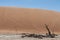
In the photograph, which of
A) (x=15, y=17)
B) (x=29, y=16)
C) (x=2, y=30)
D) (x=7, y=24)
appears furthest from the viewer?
(x=29, y=16)

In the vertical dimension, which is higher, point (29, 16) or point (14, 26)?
point (29, 16)

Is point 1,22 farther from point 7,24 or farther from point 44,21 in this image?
point 44,21

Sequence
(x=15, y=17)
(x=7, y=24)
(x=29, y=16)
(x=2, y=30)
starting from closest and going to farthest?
(x=2, y=30)
(x=7, y=24)
(x=15, y=17)
(x=29, y=16)

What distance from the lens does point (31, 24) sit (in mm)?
33875

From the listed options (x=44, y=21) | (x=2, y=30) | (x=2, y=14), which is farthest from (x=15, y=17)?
(x=2, y=30)

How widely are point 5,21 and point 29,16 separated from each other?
6.98m

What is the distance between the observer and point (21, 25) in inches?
1289

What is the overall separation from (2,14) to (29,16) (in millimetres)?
5201

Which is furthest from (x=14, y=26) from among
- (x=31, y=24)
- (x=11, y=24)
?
(x=31, y=24)

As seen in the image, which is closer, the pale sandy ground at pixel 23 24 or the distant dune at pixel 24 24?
the pale sandy ground at pixel 23 24

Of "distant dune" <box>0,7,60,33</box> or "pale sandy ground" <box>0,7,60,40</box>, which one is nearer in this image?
"pale sandy ground" <box>0,7,60,40</box>

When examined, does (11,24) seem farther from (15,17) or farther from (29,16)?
(29,16)

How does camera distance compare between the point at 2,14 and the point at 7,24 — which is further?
the point at 2,14

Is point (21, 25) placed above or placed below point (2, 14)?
below
